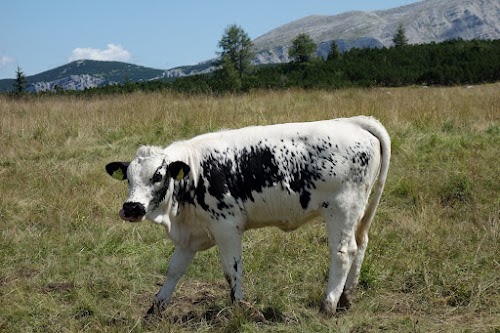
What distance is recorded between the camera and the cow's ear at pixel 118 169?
445cm

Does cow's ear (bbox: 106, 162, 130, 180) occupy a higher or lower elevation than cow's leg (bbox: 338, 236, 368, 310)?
higher

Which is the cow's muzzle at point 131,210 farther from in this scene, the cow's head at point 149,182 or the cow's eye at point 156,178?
the cow's eye at point 156,178

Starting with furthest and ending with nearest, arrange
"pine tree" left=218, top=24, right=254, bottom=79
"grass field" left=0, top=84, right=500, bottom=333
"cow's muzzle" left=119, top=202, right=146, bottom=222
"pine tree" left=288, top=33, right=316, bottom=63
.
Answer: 1. "pine tree" left=218, top=24, right=254, bottom=79
2. "pine tree" left=288, top=33, right=316, bottom=63
3. "grass field" left=0, top=84, right=500, bottom=333
4. "cow's muzzle" left=119, top=202, right=146, bottom=222

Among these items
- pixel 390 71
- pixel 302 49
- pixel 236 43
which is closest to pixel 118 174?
pixel 390 71

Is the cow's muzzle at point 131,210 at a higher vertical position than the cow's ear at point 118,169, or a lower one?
lower

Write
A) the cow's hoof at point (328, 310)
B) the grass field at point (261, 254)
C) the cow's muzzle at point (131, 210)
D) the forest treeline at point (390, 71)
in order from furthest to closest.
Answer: the forest treeline at point (390, 71), the grass field at point (261, 254), the cow's hoof at point (328, 310), the cow's muzzle at point (131, 210)

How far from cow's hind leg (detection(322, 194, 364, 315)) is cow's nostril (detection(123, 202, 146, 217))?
1.42 m

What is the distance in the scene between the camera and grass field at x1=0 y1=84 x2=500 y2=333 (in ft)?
14.9

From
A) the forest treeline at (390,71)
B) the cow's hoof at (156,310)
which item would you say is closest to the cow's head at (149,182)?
the cow's hoof at (156,310)

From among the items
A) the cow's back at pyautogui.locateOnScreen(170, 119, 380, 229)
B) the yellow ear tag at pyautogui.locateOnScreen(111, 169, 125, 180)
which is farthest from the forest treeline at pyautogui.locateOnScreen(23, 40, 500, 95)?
the cow's back at pyautogui.locateOnScreen(170, 119, 380, 229)

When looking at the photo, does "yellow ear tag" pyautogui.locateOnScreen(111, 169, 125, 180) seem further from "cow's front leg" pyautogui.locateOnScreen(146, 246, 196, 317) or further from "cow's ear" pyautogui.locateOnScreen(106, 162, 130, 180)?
"cow's front leg" pyautogui.locateOnScreen(146, 246, 196, 317)

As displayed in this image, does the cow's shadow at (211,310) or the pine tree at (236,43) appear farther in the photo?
the pine tree at (236,43)

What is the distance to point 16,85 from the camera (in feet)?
165

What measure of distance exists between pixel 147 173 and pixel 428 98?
→ 11605 millimetres
